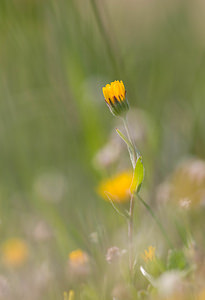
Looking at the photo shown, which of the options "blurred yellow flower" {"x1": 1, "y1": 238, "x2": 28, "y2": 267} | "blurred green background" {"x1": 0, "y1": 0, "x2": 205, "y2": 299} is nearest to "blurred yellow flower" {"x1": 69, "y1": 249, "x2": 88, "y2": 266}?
"blurred green background" {"x1": 0, "y1": 0, "x2": 205, "y2": 299}

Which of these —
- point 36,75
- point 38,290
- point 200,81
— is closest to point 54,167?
point 36,75

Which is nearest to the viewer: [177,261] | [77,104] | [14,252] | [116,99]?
[177,261]

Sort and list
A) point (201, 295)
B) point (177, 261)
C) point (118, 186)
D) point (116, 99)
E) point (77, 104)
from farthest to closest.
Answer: point (77, 104) → point (118, 186) → point (116, 99) → point (177, 261) → point (201, 295)

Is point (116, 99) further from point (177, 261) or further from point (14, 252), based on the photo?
point (14, 252)

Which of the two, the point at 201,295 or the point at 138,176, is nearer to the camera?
the point at 201,295

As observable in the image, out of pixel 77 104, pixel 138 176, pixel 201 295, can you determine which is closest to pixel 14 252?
pixel 138 176

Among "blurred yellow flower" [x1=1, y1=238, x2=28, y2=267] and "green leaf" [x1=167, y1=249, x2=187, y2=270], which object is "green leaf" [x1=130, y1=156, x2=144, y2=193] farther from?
"blurred yellow flower" [x1=1, y1=238, x2=28, y2=267]
